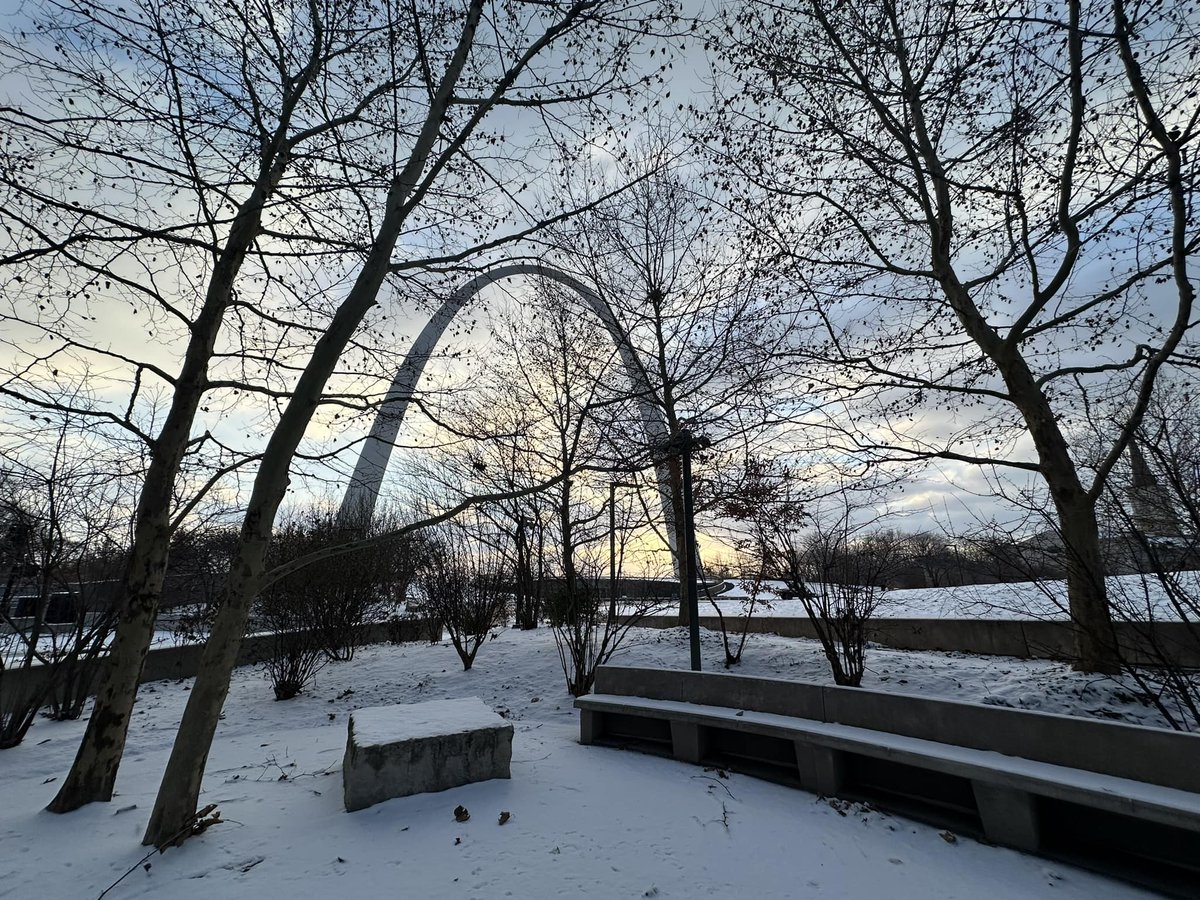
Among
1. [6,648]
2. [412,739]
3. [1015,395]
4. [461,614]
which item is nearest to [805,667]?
[1015,395]

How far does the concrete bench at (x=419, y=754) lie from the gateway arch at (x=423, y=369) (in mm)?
2080

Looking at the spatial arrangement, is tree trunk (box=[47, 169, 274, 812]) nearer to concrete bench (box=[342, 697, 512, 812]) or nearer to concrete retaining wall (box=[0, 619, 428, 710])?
concrete bench (box=[342, 697, 512, 812])

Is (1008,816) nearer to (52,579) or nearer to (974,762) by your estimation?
(974,762)

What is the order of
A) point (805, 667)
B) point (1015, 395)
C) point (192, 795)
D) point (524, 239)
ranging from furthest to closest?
point (805, 667) → point (1015, 395) → point (524, 239) → point (192, 795)

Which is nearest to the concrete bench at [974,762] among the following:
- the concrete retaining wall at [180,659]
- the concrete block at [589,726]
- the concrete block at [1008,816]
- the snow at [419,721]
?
the concrete block at [1008,816]

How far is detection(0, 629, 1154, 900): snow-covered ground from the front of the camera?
8.82 ft

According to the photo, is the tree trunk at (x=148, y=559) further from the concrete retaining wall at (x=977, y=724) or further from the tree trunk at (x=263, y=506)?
the concrete retaining wall at (x=977, y=724)

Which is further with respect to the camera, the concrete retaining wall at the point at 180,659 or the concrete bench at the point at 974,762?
the concrete retaining wall at the point at 180,659

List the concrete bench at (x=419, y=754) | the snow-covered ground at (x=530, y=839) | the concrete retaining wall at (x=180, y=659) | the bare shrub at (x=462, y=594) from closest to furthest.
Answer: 1. the snow-covered ground at (x=530, y=839)
2. the concrete bench at (x=419, y=754)
3. the concrete retaining wall at (x=180, y=659)
4. the bare shrub at (x=462, y=594)

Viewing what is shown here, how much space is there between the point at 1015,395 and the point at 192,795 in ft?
27.1

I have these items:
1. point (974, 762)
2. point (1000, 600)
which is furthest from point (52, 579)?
point (1000, 600)

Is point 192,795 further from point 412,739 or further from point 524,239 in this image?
point 524,239

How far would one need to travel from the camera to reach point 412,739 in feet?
12.4

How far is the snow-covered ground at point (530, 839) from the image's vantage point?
269 centimetres
